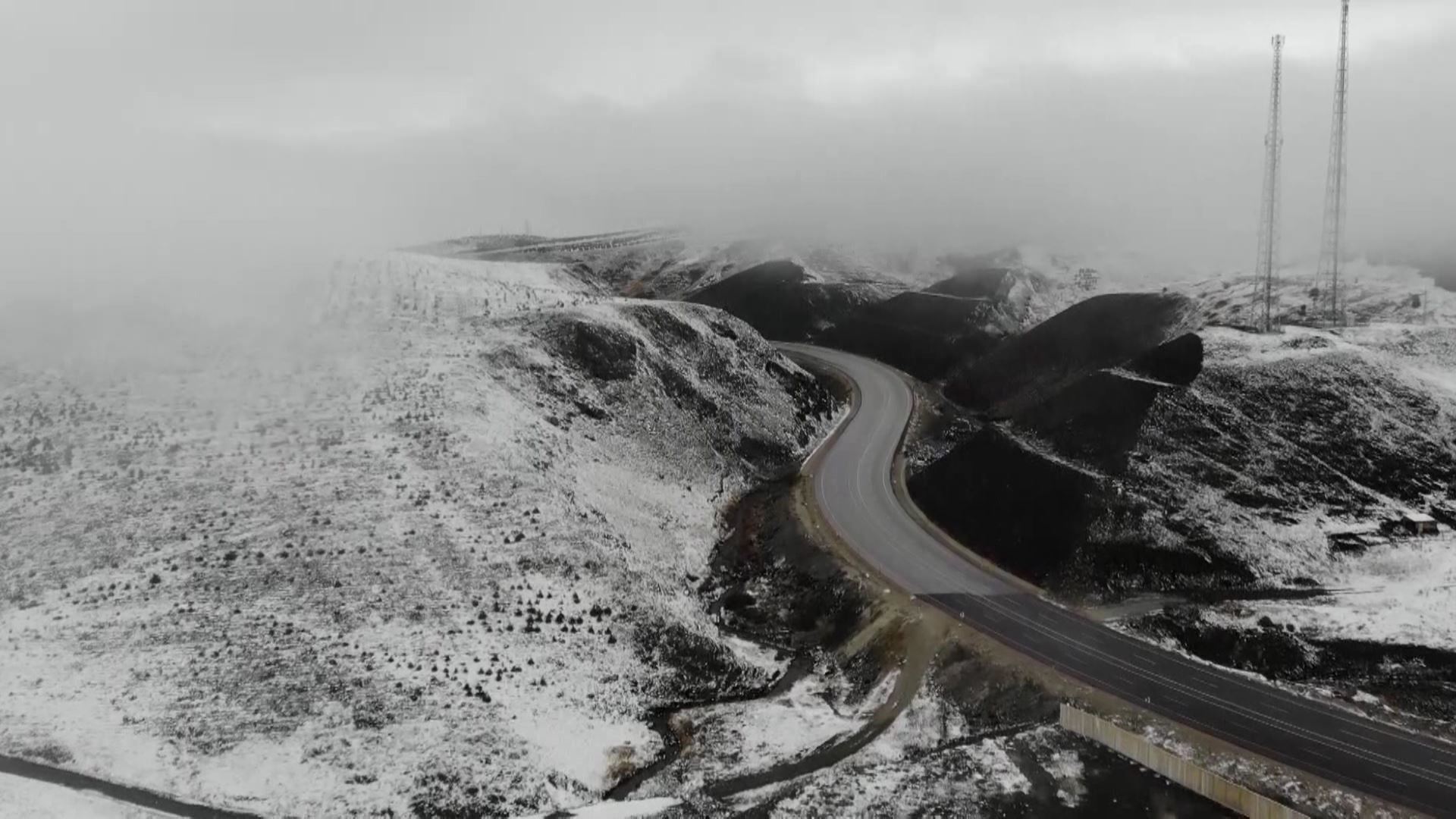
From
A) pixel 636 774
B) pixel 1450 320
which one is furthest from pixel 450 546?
pixel 1450 320

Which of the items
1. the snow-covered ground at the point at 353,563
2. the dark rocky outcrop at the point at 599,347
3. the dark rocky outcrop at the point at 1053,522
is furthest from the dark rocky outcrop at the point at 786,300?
the dark rocky outcrop at the point at 1053,522

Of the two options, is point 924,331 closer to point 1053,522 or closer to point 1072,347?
point 1072,347

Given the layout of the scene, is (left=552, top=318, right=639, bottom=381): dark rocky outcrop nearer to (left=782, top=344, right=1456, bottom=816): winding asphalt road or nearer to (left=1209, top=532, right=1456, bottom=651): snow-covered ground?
(left=782, top=344, right=1456, bottom=816): winding asphalt road

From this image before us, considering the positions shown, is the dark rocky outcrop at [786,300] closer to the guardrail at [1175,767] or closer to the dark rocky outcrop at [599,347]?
the dark rocky outcrop at [599,347]

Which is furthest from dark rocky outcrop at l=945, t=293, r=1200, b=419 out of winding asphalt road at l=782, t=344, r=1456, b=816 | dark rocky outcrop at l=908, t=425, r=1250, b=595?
winding asphalt road at l=782, t=344, r=1456, b=816

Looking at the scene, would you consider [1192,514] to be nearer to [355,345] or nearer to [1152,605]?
[1152,605]
